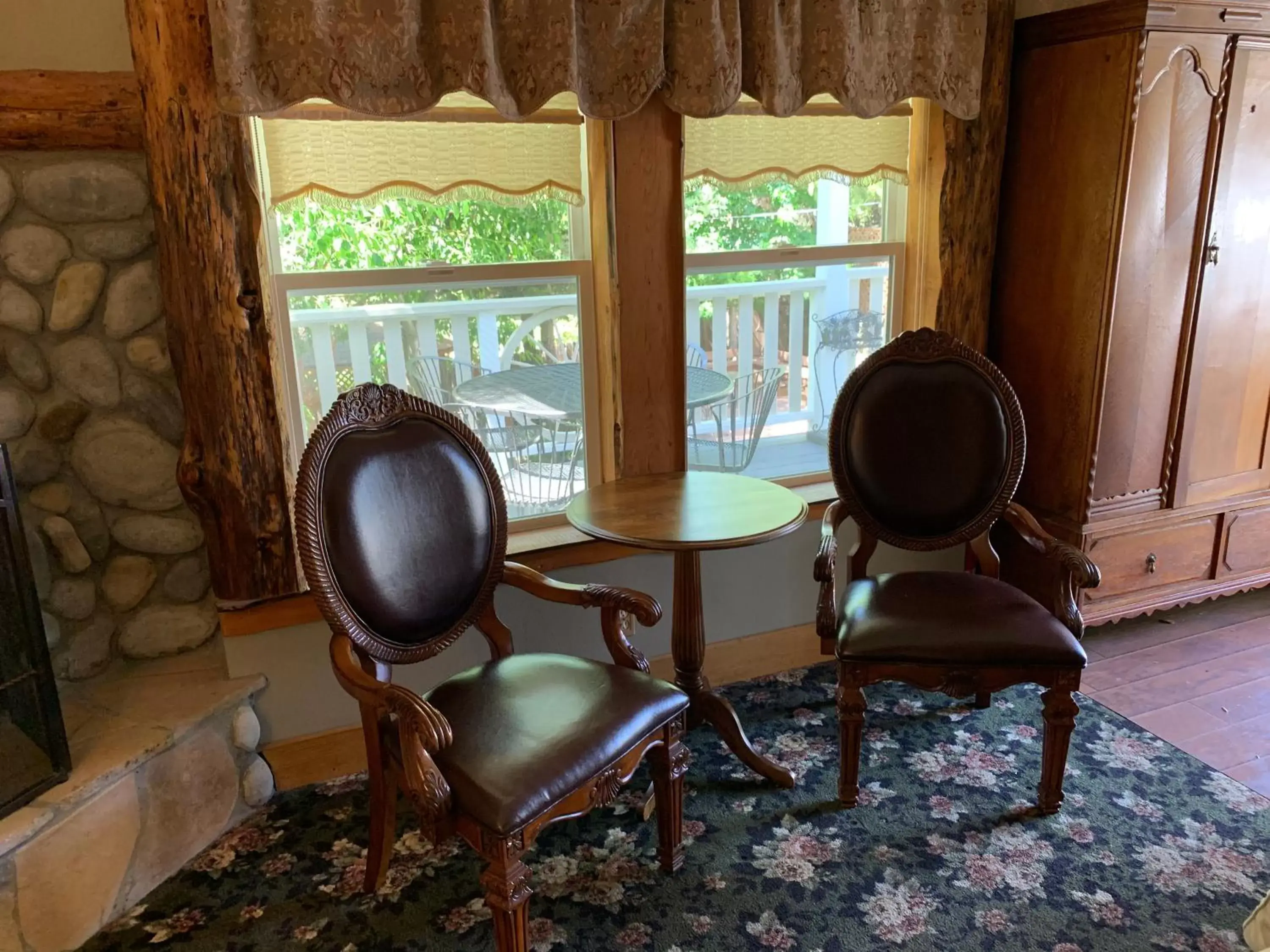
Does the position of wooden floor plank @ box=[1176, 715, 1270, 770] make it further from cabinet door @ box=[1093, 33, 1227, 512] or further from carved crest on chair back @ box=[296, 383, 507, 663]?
carved crest on chair back @ box=[296, 383, 507, 663]

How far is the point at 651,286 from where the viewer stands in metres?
2.60

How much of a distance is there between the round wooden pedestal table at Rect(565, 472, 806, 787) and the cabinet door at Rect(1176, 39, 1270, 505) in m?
1.57

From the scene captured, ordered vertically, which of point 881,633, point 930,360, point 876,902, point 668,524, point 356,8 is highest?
point 356,8

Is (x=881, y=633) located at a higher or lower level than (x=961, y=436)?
lower

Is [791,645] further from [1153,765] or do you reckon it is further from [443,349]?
[443,349]

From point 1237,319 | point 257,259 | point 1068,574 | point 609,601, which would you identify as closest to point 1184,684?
point 1068,574

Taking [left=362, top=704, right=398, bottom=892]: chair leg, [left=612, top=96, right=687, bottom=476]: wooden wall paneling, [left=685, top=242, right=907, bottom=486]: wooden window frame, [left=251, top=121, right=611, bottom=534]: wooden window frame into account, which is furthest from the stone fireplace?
[left=685, top=242, right=907, bottom=486]: wooden window frame

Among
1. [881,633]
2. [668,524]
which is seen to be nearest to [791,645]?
[881,633]

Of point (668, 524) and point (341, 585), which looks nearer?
point (341, 585)

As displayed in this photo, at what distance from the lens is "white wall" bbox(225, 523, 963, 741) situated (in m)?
2.40

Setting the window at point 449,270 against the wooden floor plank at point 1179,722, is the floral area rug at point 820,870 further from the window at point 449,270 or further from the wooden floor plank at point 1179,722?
the window at point 449,270

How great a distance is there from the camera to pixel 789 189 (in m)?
2.85

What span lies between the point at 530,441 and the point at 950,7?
175 centimetres

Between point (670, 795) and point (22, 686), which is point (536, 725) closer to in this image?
point (670, 795)
